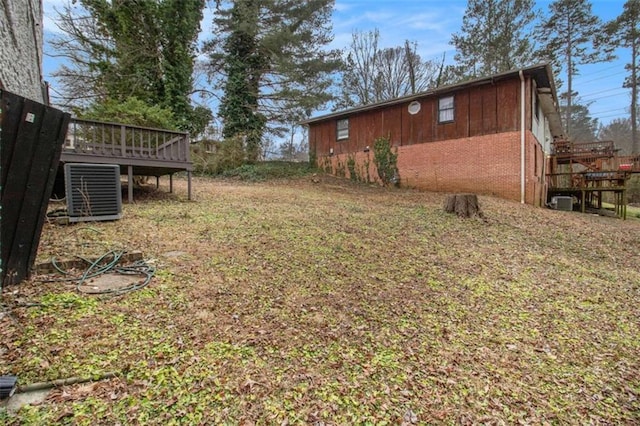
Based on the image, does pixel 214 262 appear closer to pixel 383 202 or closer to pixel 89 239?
pixel 89 239

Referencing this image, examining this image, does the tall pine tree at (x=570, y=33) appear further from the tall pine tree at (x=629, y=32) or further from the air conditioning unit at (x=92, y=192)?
the air conditioning unit at (x=92, y=192)

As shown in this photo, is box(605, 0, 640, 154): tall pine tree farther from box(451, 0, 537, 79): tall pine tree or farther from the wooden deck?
the wooden deck

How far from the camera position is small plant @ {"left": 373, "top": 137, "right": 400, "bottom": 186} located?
1444 cm

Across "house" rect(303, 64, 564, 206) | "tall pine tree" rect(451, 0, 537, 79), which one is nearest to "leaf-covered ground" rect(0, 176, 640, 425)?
"house" rect(303, 64, 564, 206)

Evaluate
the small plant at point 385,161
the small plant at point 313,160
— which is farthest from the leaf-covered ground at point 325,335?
the small plant at point 313,160

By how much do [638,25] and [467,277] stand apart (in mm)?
27066

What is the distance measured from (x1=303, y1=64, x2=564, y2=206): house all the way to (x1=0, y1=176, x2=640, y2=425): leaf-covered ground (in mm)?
7131

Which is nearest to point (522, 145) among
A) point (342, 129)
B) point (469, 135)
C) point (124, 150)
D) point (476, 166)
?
point (476, 166)

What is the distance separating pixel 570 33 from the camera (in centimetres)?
2148

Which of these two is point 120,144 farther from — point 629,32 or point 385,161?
point 629,32

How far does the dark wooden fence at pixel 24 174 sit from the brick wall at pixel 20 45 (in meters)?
0.25

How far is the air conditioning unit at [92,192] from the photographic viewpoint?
510 centimetres

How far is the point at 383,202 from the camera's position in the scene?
10312 millimetres

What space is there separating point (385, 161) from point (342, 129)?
10.9 ft
